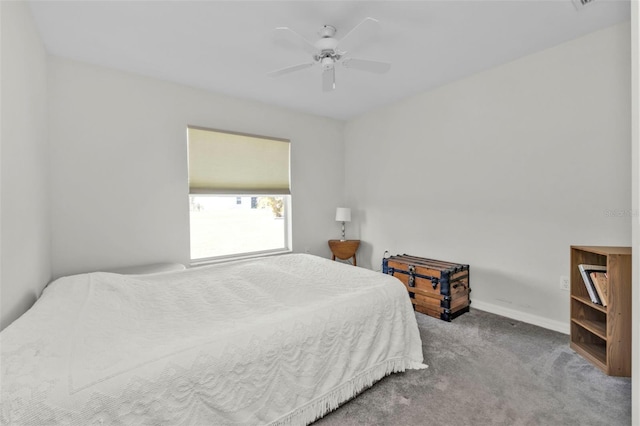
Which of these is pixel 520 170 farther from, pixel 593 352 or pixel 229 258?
pixel 229 258

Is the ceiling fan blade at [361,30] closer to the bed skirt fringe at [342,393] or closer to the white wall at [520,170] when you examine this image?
the white wall at [520,170]

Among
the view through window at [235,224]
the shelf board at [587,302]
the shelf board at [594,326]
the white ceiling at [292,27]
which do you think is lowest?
the shelf board at [594,326]

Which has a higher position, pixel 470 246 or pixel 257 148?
pixel 257 148

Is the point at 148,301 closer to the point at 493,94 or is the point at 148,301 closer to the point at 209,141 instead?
the point at 209,141

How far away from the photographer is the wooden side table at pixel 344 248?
4375 millimetres

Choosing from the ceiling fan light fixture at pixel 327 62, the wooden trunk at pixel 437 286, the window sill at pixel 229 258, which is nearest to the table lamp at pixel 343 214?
the window sill at pixel 229 258

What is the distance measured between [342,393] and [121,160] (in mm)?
2935

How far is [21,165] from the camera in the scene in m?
1.73

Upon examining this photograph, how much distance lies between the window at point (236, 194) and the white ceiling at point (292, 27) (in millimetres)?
777

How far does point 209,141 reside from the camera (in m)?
3.47

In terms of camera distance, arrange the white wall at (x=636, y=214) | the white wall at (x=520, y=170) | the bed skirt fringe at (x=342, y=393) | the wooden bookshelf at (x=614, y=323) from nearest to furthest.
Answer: the white wall at (x=636, y=214), the bed skirt fringe at (x=342, y=393), the wooden bookshelf at (x=614, y=323), the white wall at (x=520, y=170)

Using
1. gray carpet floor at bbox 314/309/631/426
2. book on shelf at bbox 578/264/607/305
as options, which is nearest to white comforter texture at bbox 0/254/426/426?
gray carpet floor at bbox 314/309/631/426

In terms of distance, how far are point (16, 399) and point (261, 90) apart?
3276mm

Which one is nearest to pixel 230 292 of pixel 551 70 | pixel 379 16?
pixel 379 16
